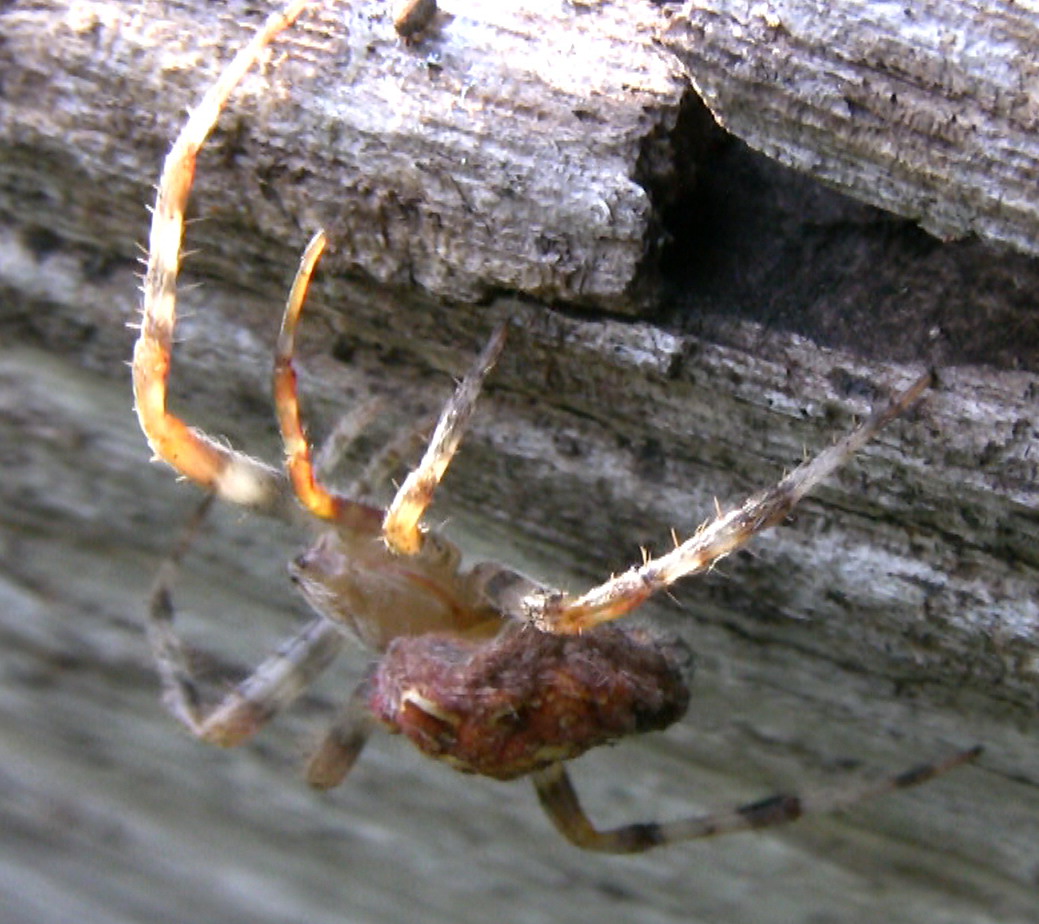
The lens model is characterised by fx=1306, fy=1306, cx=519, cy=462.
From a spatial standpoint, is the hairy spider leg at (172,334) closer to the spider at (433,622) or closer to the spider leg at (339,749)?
the spider at (433,622)

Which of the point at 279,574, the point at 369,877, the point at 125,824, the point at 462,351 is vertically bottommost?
the point at 125,824

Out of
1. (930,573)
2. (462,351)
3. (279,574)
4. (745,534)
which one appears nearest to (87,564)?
(279,574)

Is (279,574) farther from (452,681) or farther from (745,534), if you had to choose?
(745,534)

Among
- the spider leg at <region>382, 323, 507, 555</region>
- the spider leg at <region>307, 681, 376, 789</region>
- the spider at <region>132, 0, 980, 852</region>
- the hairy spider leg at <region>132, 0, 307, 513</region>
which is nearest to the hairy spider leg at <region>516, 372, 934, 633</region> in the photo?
the spider at <region>132, 0, 980, 852</region>

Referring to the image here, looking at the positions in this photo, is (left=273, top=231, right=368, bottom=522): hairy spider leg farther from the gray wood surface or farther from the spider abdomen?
the spider abdomen

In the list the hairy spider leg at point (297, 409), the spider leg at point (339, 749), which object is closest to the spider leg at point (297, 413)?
the hairy spider leg at point (297, 409)

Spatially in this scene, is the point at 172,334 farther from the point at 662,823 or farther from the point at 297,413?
the point at 662,823
